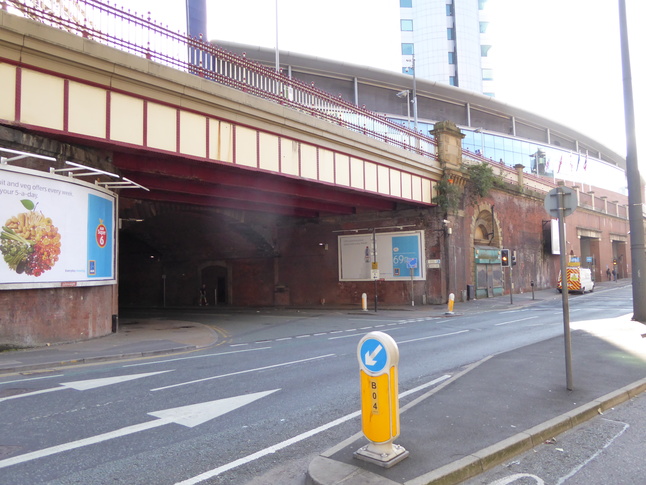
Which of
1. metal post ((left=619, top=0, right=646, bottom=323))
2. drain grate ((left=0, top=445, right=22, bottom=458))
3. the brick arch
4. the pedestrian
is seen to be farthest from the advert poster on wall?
the brick arch

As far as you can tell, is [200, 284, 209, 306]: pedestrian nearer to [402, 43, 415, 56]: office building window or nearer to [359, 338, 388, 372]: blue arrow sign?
Result: [359, 338, 388, 372]: blue arrow sign

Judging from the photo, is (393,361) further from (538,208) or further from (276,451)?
(538,208)

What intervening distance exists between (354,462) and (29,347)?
36.1 ft

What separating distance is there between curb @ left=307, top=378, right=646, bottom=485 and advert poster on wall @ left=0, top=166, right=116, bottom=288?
10829mm

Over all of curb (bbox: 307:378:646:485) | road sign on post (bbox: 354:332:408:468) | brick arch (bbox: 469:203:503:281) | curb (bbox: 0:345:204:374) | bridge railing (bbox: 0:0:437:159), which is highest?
bridge railing (bbox: 0:0:437:159)

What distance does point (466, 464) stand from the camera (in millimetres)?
4426

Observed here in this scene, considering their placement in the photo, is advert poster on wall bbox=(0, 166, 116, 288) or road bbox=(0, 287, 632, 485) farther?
advert poster on wall bbox=(0, 166, 116, 288)

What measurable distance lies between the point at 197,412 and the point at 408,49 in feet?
238

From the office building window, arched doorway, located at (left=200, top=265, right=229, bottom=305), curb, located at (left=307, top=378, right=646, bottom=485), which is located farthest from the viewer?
the office building window

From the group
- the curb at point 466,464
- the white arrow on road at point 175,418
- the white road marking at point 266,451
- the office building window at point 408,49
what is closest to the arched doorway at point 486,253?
the white arrow on road at point 175,418

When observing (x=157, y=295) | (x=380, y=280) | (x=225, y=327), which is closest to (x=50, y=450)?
(x=225, y=327)

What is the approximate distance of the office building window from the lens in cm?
7075

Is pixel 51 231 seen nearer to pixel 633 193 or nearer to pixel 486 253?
pixel 633 193

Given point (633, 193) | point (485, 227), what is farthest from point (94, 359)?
point (485, 227)
